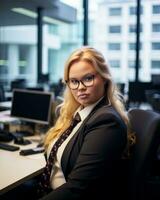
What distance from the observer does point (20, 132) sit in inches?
116

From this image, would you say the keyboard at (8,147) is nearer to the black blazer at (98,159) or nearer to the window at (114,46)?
the black blazer at (98,159)

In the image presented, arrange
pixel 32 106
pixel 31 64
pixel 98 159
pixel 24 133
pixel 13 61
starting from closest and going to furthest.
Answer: pixel 98 159
pixel 32 106
pixel 24 133
pixel 31 64
pixel 13 61

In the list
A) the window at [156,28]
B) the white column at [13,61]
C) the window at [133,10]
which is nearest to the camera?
the window at [156,28]

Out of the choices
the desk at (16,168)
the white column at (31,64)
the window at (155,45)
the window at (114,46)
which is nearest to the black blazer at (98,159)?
the desk at (16,168)

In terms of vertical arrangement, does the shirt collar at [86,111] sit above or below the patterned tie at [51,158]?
above

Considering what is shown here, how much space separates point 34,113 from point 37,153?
1.77 ft

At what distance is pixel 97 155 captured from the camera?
4.19ft

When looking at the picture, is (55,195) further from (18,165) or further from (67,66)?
(18,165)

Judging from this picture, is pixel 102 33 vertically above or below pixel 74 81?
above

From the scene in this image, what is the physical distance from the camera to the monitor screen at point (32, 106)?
268cm

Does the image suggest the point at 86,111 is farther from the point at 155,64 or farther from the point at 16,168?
the point at 155,64

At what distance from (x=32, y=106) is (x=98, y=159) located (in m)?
1.57

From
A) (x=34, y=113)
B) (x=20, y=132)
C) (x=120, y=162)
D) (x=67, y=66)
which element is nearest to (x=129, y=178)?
(x=120, y=162)

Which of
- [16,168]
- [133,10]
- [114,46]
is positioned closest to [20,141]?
[16,168]
